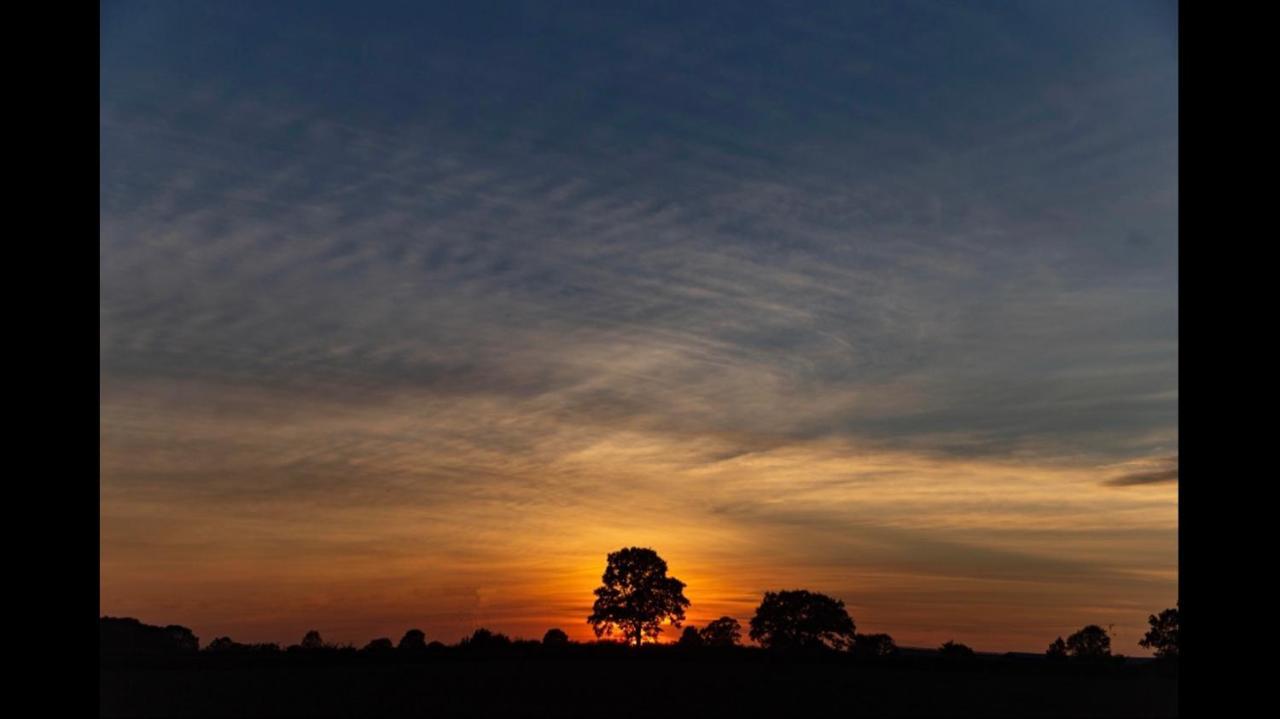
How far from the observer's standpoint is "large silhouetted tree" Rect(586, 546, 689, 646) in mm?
102688

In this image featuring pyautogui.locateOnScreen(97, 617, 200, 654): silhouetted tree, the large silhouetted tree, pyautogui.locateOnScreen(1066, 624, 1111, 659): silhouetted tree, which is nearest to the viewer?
pyautogui.locateOnScreen(97, 617, 200, 654): silhouetted tree

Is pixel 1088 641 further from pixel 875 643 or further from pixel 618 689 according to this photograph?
pixel 618 689

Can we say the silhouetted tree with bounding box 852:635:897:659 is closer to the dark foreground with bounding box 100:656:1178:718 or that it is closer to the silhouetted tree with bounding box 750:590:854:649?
the silhouetted tree with bounding box 750:590:854:649

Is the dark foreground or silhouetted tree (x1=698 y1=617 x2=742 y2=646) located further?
silhouetted tree (x1=698 y1=617 x2=742 y2=646)

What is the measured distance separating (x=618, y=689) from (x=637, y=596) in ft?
198

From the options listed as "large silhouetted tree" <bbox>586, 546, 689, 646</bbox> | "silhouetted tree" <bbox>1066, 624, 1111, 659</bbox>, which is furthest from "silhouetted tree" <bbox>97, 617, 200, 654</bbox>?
"silhouetted tree" <bbox>1066, 624, 1111, 659</bbox>

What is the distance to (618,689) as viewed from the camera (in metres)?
43.4

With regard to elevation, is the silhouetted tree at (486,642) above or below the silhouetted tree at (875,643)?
above

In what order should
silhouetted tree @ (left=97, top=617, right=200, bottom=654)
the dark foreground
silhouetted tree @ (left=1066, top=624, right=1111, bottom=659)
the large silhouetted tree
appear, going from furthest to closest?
silhouetted tree @ (left=1066, top=624, right=1111, bottom=659), the large silhouetted tree, silhouetted tree @ (left=97, top=617, right=200, bottom=654), the dark foreground

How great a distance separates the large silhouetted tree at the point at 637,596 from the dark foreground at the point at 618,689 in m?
51.9

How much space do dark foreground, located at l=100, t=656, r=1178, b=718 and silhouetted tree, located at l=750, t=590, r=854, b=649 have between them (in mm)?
61340

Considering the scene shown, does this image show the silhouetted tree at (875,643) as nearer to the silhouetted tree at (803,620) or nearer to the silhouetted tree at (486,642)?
the silhouetted tree at (803,620)

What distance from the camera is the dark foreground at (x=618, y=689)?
3944 centimetres

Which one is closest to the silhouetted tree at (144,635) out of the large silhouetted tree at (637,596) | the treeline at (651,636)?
the treeline at (651,636)
